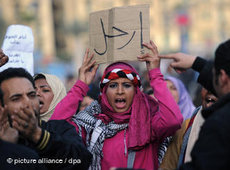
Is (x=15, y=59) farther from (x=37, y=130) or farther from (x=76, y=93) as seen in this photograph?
(x=37, y=130)

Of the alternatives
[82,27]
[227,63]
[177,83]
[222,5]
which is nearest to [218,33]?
[222,5]

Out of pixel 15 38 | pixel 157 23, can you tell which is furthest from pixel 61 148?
pixel 157 23

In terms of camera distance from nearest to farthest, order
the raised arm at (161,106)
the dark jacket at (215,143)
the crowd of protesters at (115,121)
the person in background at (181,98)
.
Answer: the dark jacket at (215,143), the crowd of protesters at (115,121), the raised arm at (161,106), the person in background at (181,98)

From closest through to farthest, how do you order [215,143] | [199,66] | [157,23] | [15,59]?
[215,143], [199,66], [15,59], [157,23]

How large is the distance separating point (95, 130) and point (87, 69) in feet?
1.97

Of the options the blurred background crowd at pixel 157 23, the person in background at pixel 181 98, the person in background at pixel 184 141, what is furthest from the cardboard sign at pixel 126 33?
the blurred background crowd at pixel 157 23

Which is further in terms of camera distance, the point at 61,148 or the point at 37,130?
the point at 61,148

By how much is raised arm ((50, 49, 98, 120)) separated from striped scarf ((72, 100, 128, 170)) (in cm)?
10


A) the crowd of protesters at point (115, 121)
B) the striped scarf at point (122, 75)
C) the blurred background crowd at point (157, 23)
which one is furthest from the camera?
the blurred background crowd at point (157, 23)

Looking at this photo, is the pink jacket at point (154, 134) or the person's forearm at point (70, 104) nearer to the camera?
the pink jacket at point (154, 134)

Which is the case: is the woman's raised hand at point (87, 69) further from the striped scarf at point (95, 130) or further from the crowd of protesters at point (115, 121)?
the striped scarf at point (95, 130)

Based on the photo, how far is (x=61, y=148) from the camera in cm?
328

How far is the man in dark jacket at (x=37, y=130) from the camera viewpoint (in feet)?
9.72

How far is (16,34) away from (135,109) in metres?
1.61
